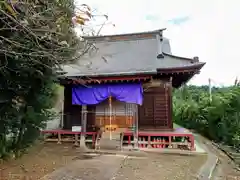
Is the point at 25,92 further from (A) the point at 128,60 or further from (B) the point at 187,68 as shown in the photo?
(B) the point at 187,68

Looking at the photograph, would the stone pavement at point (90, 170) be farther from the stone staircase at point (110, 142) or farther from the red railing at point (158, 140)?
the red railing at point (158, 140)

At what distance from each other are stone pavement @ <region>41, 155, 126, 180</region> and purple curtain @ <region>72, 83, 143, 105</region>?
107 inches

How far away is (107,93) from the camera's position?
10.4 m

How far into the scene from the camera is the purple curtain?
10047 mm

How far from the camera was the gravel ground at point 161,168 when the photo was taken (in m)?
6.23

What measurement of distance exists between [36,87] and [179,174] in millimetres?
4909

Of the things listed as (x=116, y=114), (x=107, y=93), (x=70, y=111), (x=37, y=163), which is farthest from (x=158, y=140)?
(x=37, y=163)

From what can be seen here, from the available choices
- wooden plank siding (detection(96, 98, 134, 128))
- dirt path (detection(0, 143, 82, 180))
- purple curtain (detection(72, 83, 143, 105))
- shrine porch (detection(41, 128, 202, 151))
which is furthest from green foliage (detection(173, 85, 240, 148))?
dirt path (detection(0, 143, 82, 180))

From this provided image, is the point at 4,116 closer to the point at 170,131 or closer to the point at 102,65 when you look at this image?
the point at 102,65

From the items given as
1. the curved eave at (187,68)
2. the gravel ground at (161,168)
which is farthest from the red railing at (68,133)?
the curved eave at (187,68)

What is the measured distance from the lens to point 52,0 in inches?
164

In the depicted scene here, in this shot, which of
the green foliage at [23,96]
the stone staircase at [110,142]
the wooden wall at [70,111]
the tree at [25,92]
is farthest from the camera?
the wooden wall at [70,111]

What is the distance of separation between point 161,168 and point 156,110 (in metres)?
4.01

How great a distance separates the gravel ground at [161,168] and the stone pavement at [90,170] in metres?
0.26
